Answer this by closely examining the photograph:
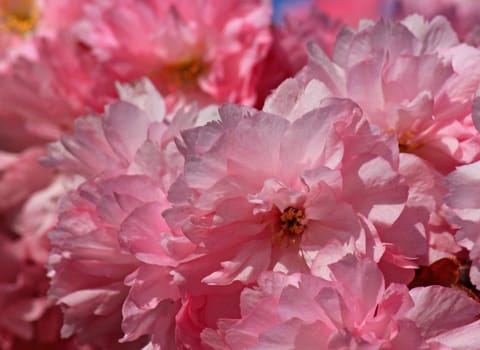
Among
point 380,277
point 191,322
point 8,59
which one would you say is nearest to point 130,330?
point 191,322

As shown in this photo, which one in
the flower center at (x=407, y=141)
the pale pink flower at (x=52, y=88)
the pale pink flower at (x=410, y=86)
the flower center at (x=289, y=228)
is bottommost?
the flower center at (x=289, y=228)

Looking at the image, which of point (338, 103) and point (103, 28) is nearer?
point (338, 103)

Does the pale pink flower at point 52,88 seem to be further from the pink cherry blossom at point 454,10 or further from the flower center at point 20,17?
the pink cherry blossom at point 454,10

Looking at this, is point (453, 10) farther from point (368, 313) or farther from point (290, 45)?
point (368, 313)

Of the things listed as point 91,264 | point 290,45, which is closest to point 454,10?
point 290,45

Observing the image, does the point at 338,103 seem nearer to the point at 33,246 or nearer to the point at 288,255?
the point at 288,255

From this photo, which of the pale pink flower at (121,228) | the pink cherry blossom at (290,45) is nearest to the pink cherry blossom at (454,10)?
the pink cherry blossom at (290,45)
